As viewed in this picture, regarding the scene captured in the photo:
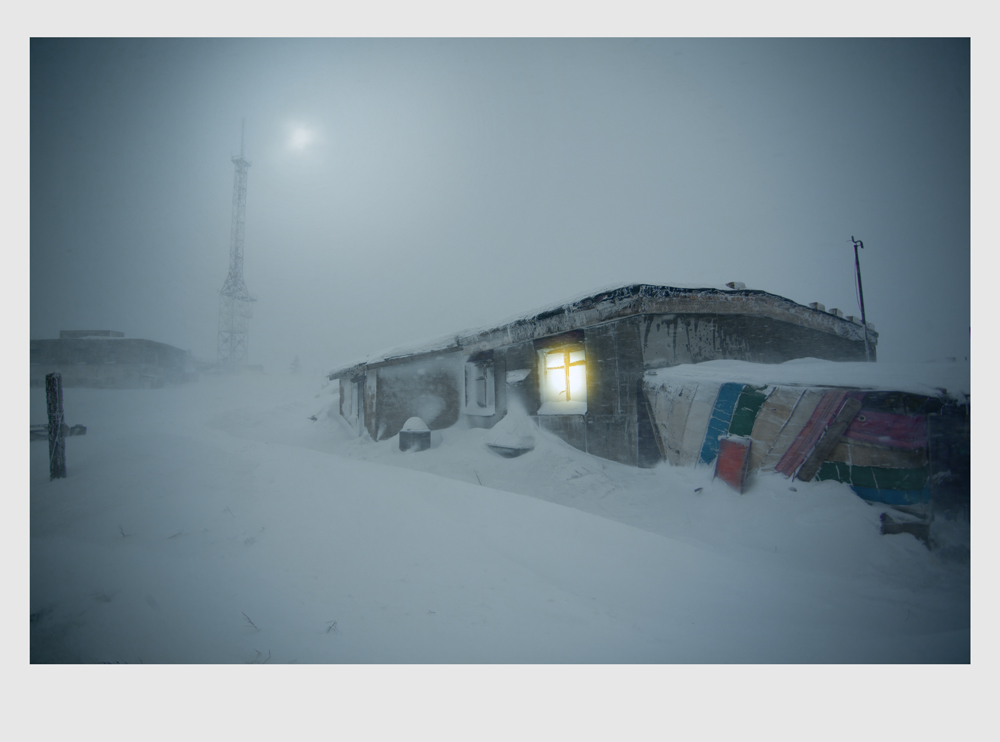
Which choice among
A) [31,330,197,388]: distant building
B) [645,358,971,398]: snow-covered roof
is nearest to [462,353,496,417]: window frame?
[645,358,971,398]: snow-covered roof

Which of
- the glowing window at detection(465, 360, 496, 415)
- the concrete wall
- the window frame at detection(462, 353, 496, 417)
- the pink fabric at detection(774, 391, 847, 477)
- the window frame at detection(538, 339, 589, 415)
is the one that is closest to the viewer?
the pink fabric at detection(774, 391, 847, 477)

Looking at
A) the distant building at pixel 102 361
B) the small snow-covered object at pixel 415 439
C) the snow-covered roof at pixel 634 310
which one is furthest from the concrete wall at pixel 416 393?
the distant building at pixel 102 361

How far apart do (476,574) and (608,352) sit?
4.44m

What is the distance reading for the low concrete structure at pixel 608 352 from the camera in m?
6.14

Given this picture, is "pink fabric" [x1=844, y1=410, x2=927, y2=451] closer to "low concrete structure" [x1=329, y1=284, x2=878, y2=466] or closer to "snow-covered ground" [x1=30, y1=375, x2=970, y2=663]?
"snow-covered ground" [x1=30, y1=375, x2=970, y2=663]

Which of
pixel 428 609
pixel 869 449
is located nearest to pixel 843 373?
pixel 869 449

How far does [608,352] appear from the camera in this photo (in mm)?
6418

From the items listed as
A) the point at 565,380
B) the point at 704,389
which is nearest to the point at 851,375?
the point at 704,389

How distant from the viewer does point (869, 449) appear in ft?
12.1

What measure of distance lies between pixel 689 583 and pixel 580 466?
301 cm

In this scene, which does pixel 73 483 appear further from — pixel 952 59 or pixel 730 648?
pixel 952 59

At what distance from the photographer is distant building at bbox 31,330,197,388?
17000 mm

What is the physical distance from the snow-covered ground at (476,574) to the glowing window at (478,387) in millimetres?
4113

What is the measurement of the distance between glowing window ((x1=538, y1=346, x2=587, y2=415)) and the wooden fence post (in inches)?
333
